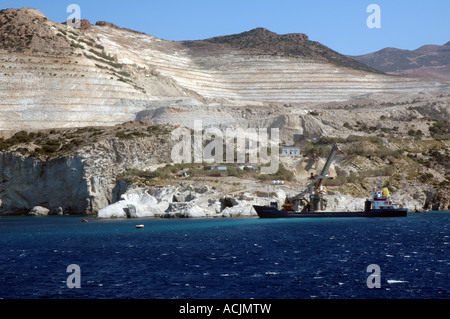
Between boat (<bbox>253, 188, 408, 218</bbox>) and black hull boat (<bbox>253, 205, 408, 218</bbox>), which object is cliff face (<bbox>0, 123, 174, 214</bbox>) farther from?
boat (<bbox>253, 188, 408, 218</bbox>)

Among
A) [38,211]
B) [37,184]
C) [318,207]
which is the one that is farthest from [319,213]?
[37,184]

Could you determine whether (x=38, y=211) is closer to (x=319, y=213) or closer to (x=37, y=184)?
(x=37, y=184)

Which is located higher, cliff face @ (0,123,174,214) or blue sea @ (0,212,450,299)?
cliff face @ (0,123,174,214)

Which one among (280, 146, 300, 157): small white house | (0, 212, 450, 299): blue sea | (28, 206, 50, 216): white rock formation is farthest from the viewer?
(280, 146, 300, 157): small white house

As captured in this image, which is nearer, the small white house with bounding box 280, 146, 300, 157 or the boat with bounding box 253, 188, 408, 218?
the boat with bounding box 253, 188, 408, 218

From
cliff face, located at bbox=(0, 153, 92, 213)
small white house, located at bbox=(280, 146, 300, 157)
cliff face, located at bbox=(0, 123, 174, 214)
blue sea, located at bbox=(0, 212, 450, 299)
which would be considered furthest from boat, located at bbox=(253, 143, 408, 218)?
cliff face, located at bbox=(0, 153, 92, 213)
